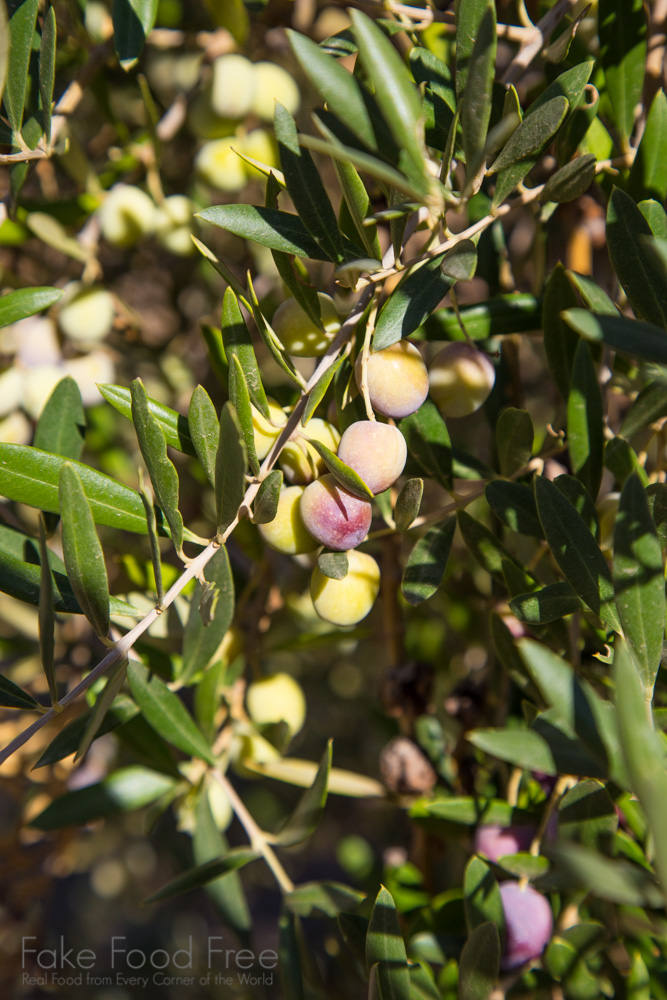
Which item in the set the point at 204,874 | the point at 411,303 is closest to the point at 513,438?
the point at 411,303

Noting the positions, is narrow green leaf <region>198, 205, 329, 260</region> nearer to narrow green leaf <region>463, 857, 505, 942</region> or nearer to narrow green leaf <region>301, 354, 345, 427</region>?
narrow green leaf <region>301, 354, 345, 427</region>

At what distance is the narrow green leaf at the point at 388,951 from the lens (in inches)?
20.3

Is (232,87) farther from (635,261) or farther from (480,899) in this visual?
(480,899)

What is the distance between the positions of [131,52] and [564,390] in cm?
50

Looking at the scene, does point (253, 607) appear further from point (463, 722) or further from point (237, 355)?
point (237, 355)

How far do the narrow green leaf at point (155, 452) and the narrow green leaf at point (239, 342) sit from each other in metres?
0.07

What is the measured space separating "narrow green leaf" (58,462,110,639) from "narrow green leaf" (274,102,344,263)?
0.23 metres

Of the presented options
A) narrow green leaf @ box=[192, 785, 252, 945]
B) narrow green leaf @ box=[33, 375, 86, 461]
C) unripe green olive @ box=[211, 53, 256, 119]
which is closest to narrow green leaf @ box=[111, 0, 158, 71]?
unripe green olive @ box=[211, 53, 256, 119]

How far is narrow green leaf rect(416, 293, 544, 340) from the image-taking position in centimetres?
58

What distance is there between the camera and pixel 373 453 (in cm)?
47

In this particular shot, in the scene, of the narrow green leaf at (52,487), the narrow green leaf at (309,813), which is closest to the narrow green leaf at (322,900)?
the narrow green leaf at (309,813)

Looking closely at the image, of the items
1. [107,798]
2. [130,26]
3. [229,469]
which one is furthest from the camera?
[107,798]

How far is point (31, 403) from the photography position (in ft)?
2.65

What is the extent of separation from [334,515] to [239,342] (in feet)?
0.46
